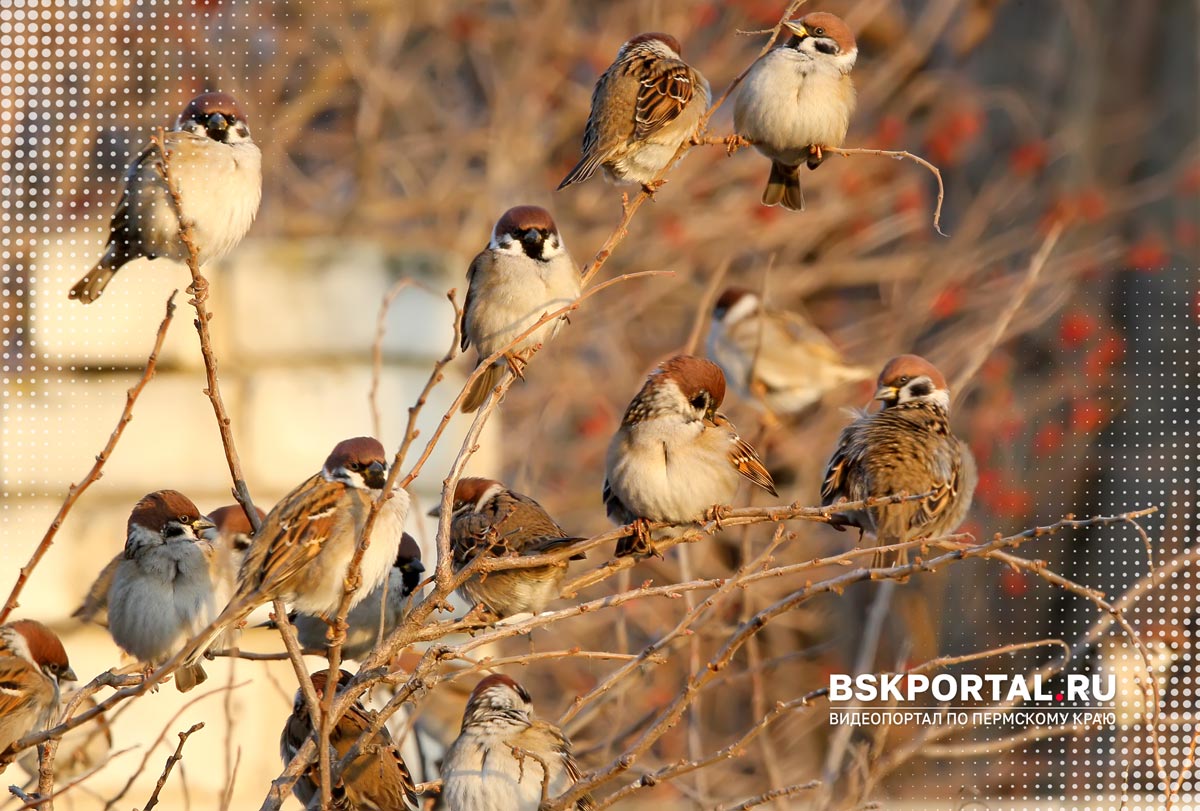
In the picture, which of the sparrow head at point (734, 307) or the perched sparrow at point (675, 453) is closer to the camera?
the perched sparrow at point (675, 453)

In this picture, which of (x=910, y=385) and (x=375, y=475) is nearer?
(x=375, y=475)

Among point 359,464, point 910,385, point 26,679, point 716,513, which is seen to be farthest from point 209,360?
point 910,385

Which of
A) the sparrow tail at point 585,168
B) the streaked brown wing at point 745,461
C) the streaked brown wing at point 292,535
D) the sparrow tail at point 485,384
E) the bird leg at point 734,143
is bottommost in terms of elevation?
the streaked brown wing at point 292,535

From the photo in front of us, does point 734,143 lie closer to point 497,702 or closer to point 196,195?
point 196,195

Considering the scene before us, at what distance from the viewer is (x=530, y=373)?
8.34 metres

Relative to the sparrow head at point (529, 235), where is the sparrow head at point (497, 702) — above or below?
below

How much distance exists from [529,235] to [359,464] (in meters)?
0.92

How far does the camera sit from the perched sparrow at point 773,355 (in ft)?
19.2

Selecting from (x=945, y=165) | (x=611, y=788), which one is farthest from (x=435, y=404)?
(x=945, y=165)

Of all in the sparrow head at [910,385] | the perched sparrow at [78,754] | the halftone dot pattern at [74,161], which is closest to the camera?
the sparrow head at [910,385]

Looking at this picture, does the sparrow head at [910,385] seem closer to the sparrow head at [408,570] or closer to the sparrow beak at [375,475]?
the sparrow head at [408,570]

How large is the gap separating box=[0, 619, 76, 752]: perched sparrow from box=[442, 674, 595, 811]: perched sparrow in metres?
1.05

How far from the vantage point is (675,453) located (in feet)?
10.7

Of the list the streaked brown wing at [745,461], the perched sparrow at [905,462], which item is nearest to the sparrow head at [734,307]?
the perched sparrow at [905,462]
